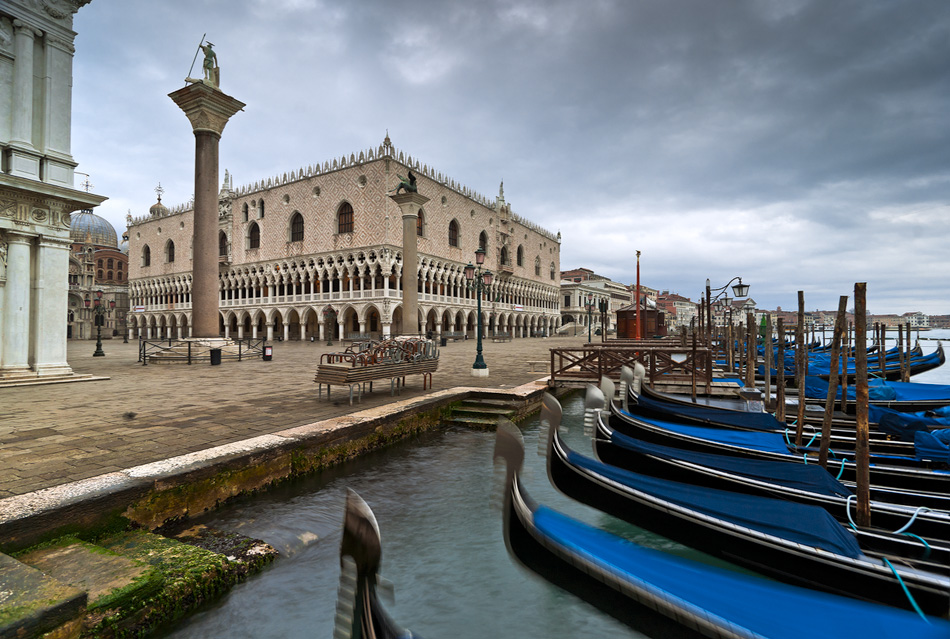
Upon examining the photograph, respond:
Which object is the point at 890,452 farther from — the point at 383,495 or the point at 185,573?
the point at 185,573

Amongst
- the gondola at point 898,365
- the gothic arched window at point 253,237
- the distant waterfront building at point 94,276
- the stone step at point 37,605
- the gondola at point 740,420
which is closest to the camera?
the stone step at point 37,605

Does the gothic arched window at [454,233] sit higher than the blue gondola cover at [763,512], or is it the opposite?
the gothic arched window at [454,233]

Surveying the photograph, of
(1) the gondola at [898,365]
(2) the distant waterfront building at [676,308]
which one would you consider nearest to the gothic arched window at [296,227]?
(1) the gondola at [898,365]

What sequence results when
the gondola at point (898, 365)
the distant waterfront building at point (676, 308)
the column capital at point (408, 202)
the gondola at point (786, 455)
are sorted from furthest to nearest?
the distant waterfront building at point (676, 308) → the column capital at point (408, 202) → the gondola at point (898, 365) → the gondola at point (786, 455)

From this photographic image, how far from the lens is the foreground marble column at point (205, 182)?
1451 cm

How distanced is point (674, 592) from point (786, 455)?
269cm

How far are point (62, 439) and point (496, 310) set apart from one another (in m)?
39.9

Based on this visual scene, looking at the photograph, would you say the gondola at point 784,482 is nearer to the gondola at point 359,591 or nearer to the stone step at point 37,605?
the gondola at point 359,591

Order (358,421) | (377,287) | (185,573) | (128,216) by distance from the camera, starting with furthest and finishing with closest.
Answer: (128,216)
(377,287)
(358,421)
(185,573)

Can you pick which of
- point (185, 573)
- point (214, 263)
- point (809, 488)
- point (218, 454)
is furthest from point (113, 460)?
point (214, 263)

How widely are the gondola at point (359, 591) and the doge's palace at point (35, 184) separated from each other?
1106 centimetres

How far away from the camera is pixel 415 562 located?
3.31 metres

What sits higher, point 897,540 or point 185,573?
point 897,540

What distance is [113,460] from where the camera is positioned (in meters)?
3.78
